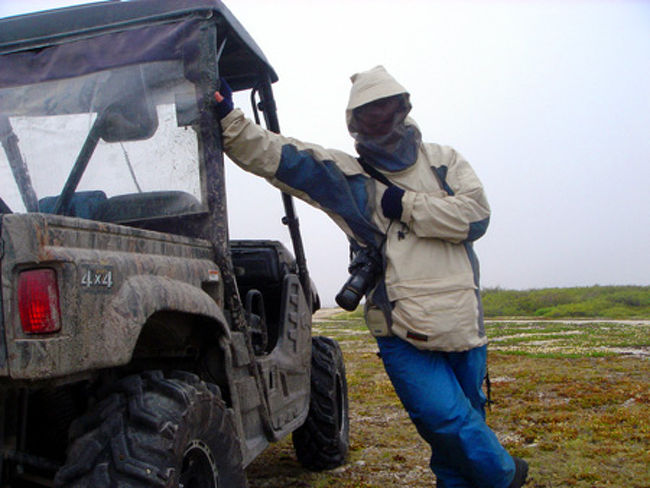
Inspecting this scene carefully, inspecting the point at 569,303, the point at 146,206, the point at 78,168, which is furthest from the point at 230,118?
the point at 569,303

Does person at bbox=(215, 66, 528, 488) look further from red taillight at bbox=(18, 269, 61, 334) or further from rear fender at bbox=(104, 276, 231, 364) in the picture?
red taillight at bbox=(18, 269, 61, 334)

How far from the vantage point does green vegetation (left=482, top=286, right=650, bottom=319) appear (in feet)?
79.9

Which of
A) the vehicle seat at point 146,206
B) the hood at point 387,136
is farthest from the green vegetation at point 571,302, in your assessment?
the vehicle seat at point 146,206

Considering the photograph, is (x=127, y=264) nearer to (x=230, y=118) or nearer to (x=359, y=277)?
(x=230, y=118)

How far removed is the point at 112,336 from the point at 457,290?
1879 millimetres

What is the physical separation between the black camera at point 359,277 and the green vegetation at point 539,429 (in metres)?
1.49

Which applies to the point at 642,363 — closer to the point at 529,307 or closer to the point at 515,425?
the point at 515,425

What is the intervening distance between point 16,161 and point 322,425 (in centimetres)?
275

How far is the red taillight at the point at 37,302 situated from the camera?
185 centimetres

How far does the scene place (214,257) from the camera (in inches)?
123

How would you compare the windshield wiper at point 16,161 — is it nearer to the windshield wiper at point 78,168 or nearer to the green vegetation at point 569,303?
the windshield wiper at point 78,168

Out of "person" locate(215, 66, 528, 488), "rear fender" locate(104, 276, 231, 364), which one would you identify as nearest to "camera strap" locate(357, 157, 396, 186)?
"person" locate(215, 66, 528, 488)

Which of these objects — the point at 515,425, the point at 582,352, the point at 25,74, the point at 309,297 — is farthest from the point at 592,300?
the point at 25,74

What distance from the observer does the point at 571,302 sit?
2797 cm
